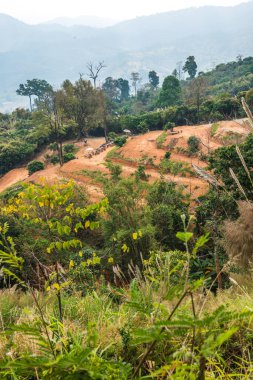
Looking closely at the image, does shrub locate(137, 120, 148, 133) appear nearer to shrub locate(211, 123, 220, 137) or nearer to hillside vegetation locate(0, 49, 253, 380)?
hillside vegetation locate(0, 49, 253, 380)

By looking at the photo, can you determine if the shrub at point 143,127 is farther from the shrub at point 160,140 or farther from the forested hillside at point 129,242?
the shrub at point 160,140

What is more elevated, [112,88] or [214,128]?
[112,88]

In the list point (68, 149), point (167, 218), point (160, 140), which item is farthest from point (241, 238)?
point (68, 149)

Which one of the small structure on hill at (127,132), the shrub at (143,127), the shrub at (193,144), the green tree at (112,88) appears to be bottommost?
the shrub at (193,144)

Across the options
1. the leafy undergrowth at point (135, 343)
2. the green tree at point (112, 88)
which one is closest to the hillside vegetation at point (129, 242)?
the leafy undergrowth at point (135, 343)

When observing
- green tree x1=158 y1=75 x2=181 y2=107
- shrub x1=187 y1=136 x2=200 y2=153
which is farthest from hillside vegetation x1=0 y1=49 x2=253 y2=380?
green tree x1=158 y1=75 x2=181 y2=107

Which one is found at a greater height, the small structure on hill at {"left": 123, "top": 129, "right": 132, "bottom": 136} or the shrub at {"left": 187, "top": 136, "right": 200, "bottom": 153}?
the small structure on hill at {"left": 123, "top": 129, "right": 132, "bottom": 136}

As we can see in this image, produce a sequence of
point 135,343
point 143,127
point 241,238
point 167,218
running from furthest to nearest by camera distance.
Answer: point 143,127
point 167,218
point 241,238
point 135,343

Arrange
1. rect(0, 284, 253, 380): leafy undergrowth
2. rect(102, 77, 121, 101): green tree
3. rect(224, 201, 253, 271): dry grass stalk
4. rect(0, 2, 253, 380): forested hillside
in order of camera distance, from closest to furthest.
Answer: rect(0, 284, 253, 380): leafy undergrowth < rect(0, 2, 253, 380): forested hillside < rect(224, 201, 253, 271): dry grass stalk < rect(102, 77, 121, 101): green tree

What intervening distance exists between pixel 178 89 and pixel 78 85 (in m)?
18.3

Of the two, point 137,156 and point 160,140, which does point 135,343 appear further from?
point 160,140

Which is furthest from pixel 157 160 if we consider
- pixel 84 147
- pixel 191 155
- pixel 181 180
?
pixel 84 147

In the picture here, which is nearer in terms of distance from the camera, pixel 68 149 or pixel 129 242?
pixel 129 242

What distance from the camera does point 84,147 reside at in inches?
1649
